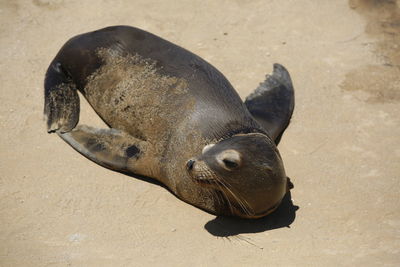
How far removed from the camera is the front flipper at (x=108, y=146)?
6633 mm

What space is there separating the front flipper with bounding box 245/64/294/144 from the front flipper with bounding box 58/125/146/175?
1512mm

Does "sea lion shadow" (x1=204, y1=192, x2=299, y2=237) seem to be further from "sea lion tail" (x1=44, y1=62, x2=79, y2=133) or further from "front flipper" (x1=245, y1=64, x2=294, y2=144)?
"sea lion tail" (x1=44, y1=62, x2=79, y2=133)

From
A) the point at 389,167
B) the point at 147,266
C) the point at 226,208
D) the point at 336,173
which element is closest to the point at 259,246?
the point at 226,208

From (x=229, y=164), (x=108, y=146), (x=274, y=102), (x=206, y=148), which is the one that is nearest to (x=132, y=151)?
(x=108, y=146)

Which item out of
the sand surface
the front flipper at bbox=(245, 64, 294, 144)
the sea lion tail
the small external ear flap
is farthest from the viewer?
the sea lion tail

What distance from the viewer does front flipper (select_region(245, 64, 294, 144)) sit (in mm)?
7148

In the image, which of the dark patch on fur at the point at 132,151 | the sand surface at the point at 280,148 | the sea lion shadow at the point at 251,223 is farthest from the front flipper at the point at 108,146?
the sea lion shadow at the point at 251,223

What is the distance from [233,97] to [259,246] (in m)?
1.86

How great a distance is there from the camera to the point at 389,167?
6.71 meters

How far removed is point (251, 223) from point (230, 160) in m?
0.90

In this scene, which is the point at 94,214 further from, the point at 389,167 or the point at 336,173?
the point at 389,167

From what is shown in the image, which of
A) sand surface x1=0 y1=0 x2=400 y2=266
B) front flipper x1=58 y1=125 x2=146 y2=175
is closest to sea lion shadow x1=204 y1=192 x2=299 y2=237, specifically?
sand surface x1=0 y1=0 x2=400 y2=266

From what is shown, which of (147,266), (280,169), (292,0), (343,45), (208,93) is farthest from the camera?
(292,0)

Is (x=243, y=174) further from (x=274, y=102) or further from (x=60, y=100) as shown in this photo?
(x=60, y=100)
